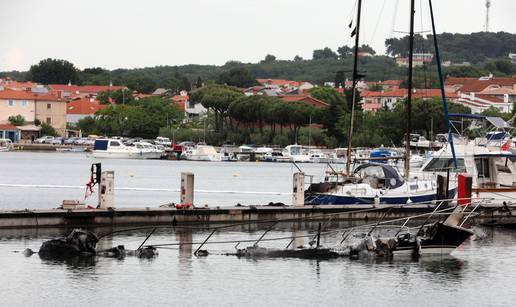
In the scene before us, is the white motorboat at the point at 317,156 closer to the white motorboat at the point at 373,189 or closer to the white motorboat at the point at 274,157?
the white motorboat at the point at 274,157

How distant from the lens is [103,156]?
505 ft

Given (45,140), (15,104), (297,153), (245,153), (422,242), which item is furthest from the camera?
(15,104)

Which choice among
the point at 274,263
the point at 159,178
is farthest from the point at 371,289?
the point at 159,178

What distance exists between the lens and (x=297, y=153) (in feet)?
508

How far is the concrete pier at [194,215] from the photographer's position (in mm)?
44938

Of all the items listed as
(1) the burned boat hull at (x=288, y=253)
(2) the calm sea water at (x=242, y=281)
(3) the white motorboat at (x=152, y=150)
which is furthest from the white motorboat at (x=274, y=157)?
(1) the burned boat hull at (x=288, y=253)

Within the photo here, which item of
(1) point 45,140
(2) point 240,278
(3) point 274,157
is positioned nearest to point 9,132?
(1) point 45,140

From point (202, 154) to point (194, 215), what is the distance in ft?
358

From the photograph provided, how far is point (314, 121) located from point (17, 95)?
51.1 meters

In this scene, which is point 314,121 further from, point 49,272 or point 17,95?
point 49,272

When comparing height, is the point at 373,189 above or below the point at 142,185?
above

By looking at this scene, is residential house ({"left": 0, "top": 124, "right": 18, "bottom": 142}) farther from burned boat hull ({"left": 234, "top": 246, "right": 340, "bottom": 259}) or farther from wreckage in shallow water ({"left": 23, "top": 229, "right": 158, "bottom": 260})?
wreckage in shallow water ({"left": 23, "top": 229, "right": 158, "bottom": 260})

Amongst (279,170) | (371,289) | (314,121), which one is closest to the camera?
(371,289)

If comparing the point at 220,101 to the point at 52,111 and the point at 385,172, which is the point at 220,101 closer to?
the point at 52,111
